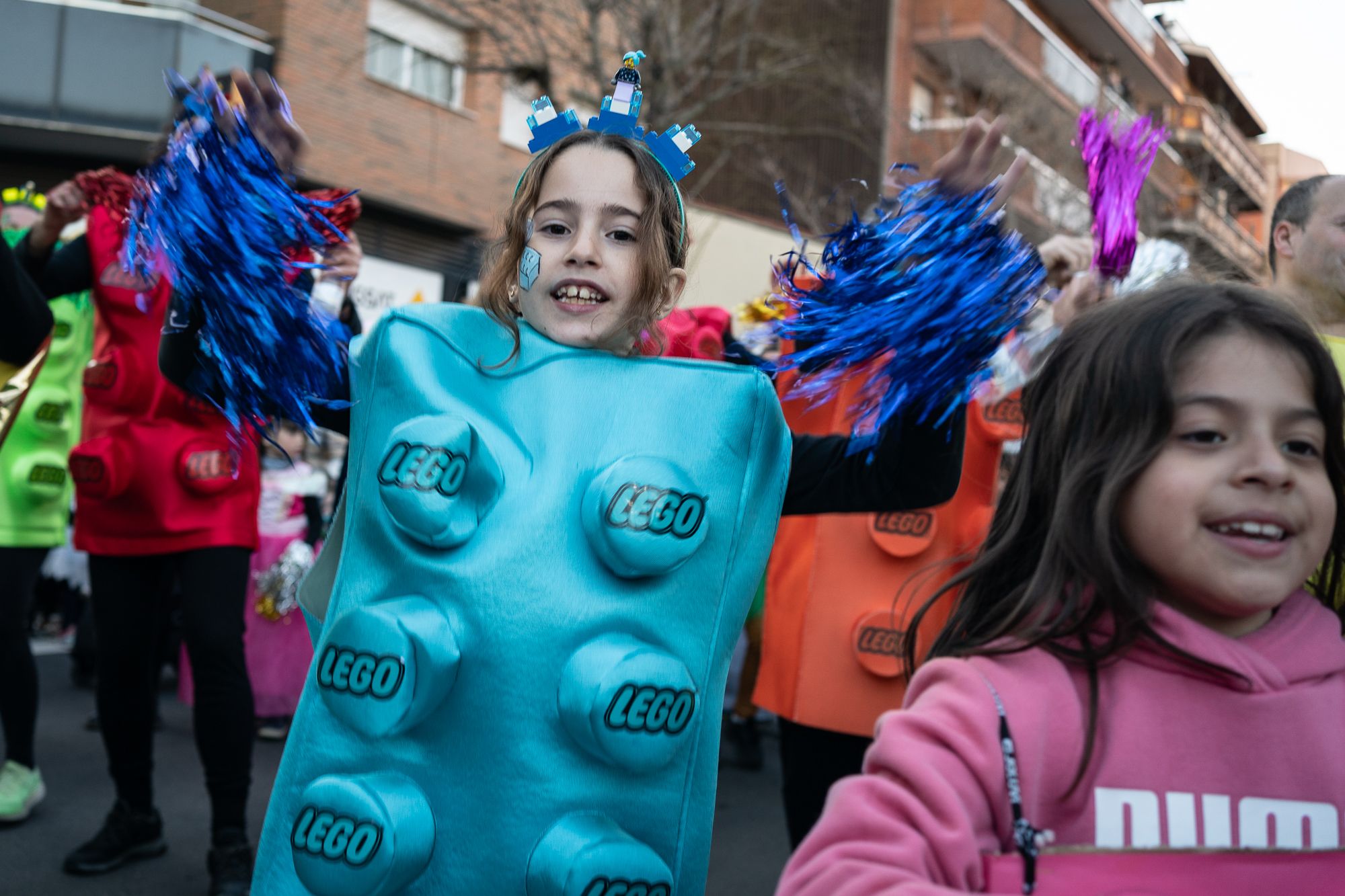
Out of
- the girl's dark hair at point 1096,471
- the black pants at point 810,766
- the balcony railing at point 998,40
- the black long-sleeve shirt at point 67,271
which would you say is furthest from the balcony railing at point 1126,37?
the girl's dark hair at point 1096,471

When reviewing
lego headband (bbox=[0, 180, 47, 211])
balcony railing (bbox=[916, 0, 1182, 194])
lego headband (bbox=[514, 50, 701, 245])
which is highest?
balcony railing (bbox=[916, 0, 1182, 194])

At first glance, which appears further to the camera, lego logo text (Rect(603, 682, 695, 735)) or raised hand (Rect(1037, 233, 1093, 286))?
raised hand (Rect(1037, 233, 1093, 286))

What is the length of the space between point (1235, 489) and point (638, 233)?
902mm

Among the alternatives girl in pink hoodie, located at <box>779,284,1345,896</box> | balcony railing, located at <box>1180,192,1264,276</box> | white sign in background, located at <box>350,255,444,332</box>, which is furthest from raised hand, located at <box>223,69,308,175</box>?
balcony railing, located at <box>1180,192,1264,276</box>

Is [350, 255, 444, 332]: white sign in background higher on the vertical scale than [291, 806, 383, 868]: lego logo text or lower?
higher

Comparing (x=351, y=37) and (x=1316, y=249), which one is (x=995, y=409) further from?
(x=351, y=37)

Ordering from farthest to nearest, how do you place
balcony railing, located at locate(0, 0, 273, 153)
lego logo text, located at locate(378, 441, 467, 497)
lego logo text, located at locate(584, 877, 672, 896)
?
balcony railing, located at locate(0, 0, 273, 153) → lego logo text, located at locate(378, 441, 467, 497) → lego logo text, located at locate(584, 877, 672, 896)

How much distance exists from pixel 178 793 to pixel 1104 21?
76.3ft

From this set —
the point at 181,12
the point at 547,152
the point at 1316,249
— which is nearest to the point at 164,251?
the point at 547,152

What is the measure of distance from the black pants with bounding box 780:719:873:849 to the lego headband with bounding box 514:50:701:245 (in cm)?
133

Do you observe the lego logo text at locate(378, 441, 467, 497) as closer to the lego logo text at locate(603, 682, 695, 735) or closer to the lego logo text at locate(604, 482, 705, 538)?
the lego logo text at locate(604, 482, 705, 538)

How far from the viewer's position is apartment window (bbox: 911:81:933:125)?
64.8 feet

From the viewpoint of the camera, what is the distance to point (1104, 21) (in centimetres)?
2319

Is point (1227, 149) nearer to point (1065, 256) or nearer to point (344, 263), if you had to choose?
point (1065, 256)
